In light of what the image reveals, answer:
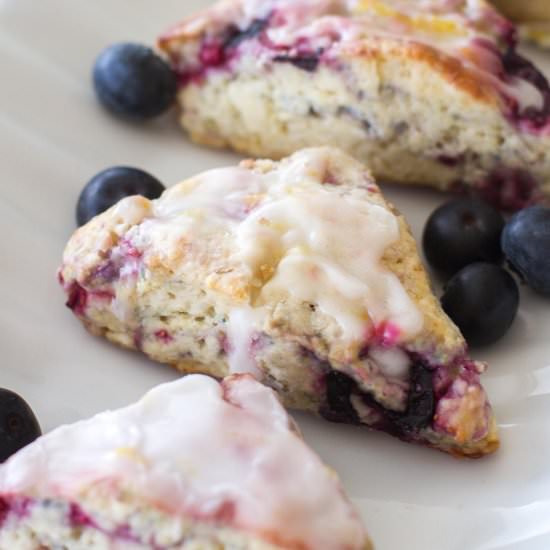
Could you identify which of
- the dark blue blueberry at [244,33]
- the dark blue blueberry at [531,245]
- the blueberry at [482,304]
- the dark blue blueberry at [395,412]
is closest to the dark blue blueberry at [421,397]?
A: the dark blue blueberry at [395,412]

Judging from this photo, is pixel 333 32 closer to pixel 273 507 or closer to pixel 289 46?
pixel 289 46

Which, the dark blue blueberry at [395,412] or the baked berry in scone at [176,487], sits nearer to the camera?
the baked berry in scone at [176,487]

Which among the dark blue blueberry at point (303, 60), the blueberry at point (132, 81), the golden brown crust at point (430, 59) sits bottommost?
the blueberry at point (132, 81)

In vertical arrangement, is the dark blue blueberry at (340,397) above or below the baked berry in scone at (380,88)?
below

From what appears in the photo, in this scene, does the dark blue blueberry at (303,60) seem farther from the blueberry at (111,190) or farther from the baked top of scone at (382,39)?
the blueberry at (111,190)

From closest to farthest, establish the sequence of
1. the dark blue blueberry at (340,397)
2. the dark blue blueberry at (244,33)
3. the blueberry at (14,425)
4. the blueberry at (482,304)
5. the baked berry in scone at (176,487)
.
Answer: the baked berry in scone at (176,487) → the blueberry at (14,425) → the dark blue blueberry at (340,397) → the blueberry at (482,304) → the dark blue blueberry at (244,33)

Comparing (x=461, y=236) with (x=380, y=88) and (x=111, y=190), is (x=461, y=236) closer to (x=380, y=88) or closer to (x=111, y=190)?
(x=380, y=88)

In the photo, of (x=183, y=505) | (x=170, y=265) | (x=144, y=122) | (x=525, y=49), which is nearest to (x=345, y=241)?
(x=170, y=265)

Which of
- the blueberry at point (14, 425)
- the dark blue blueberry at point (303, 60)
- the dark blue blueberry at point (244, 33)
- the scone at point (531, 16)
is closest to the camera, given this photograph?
the blueberry at point (14, 425)
